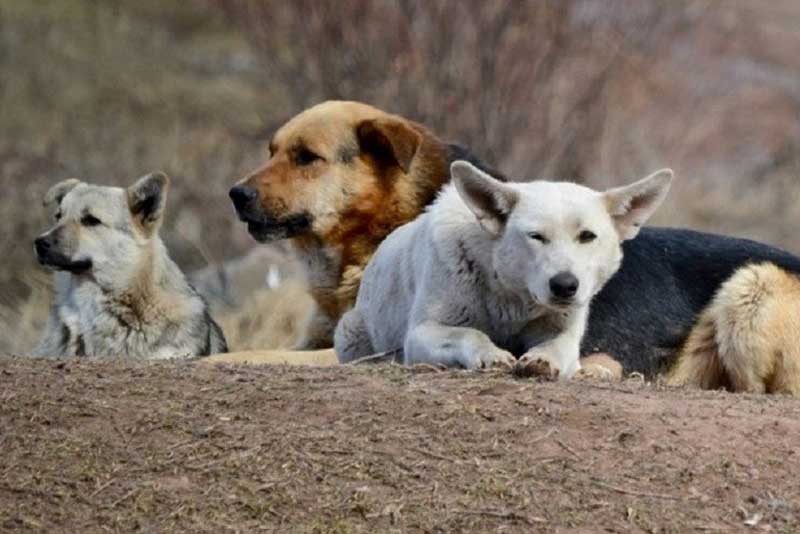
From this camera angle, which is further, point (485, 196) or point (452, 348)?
point (485, 196)

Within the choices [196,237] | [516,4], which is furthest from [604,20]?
[196,237]

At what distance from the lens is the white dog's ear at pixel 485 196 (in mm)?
8352

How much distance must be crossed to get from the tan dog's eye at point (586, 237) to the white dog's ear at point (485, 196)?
352mm

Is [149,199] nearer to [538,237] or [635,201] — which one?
[635,201]

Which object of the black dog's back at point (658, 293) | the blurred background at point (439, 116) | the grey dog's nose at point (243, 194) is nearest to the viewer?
the black dog's back at point (658, 293)

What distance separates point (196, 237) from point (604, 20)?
429 cm

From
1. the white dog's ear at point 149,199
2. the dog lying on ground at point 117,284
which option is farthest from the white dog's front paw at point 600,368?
the white dog's ear at point 149,199

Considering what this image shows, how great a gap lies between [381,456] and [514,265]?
5.03 ft

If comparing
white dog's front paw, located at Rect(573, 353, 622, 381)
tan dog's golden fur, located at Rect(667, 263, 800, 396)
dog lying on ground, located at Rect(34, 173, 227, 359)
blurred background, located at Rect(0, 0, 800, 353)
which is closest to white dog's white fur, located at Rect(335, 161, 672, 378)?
white dog's front paw, located at Rect(573, 353, 622, 381)

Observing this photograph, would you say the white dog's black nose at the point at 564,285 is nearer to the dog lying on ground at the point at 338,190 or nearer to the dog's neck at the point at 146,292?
the dog lying on ground at the point at 338,190

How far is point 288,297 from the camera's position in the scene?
15.4m

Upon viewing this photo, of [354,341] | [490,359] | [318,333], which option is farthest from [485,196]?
[318,333]

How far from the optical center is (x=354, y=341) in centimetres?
978

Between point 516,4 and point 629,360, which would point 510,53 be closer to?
point 516,4
